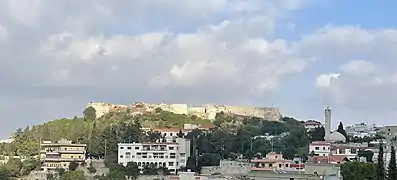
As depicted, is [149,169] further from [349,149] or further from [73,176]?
[349,149]

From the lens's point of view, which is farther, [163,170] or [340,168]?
[163,170]

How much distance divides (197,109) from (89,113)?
941 cm

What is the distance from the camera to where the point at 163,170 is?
41.7 metres

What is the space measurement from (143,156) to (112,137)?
334 centimetres

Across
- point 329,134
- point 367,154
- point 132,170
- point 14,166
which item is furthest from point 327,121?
point 14,166

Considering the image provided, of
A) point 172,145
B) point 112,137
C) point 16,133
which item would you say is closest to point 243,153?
point 172,145

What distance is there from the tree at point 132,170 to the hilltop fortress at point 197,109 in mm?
18458

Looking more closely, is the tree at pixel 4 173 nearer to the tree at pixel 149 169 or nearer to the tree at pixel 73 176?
the tree at pixel 73 176

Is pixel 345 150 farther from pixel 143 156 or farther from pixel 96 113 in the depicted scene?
pixel 96 113

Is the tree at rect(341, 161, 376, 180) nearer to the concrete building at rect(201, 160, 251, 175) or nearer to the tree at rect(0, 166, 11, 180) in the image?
the concrete building at rect(201, 160, 251, 175)

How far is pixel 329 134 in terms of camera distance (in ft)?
156

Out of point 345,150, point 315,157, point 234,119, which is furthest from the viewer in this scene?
point 234,119

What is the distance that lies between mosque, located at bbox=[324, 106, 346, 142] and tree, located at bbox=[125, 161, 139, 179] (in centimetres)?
1268

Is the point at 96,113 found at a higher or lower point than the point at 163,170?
higher
